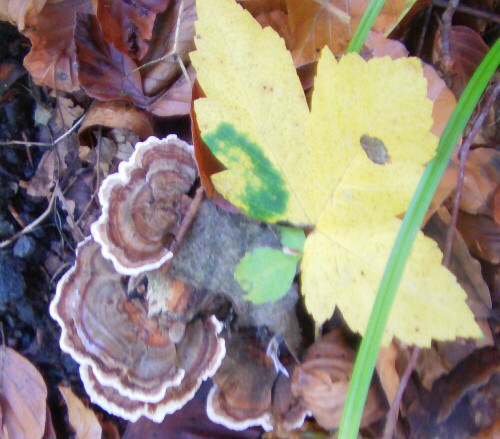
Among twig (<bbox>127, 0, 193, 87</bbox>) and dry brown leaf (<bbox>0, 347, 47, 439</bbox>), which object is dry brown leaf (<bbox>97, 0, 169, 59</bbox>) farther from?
dry brown leaf (<bbox>0, 347, 47, 439</bbox>)

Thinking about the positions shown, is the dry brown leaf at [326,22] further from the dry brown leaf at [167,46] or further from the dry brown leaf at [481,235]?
the dry brown leaf at [481,235]

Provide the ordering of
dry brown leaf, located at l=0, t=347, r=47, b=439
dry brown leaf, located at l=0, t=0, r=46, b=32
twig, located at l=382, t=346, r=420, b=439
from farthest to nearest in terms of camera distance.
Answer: dry brown leaf, located at l=0, t=347, r=47, b=439 → dry brown leaf, located at l=0, t=0, r=46, b=32 → twig, located at l=382, t=346, r=420, b=439

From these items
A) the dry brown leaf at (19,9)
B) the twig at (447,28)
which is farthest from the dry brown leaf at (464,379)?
the dry brown leaf at (19,9)

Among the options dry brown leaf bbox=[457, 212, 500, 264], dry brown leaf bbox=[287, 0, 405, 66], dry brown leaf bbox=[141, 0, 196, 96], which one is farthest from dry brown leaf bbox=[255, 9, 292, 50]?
dry brown leaf bbox=[457, 212, 500, 264]

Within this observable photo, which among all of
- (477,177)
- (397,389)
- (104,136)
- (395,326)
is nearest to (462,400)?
(397,389)

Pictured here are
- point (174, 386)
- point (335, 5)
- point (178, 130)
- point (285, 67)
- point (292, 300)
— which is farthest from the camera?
point (178, 130)

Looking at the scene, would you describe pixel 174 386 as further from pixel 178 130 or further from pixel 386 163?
pixel 386 163

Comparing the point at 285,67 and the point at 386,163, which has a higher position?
the point at 285,67
